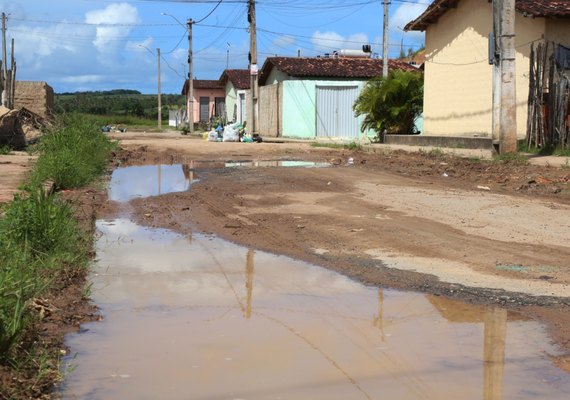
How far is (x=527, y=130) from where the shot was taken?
18.1m

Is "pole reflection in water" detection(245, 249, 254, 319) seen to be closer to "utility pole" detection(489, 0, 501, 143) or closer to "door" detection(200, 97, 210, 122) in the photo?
"utility pole" detection(489, 0, 501, 143)

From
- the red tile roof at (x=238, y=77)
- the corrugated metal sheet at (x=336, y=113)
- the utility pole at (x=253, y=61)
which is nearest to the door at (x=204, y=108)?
the red tile roof at (x=238, y=77)

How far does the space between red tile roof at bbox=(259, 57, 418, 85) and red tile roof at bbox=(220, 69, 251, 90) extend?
13.8 meters

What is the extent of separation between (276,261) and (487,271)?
77.1 inches

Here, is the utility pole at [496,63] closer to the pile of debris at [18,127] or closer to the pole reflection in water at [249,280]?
the pole reflection in water at [249,280]

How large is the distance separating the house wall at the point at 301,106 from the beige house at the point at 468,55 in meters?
7.66

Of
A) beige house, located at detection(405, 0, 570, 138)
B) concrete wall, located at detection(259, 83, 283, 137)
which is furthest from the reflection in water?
concrete wall, located at detection(259, 83, 283, 137)

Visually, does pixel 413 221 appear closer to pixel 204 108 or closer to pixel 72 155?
pixel 72 155

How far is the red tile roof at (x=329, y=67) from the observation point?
3678 centimetres

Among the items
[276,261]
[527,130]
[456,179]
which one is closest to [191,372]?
[276,261]

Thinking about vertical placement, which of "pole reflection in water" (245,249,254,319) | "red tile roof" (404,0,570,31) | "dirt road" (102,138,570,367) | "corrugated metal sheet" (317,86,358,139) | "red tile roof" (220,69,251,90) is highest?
"red tile roof" (220,69,251,90)

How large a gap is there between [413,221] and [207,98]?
190 feet

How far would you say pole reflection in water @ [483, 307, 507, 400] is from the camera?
410 cm

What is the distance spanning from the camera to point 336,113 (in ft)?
109
